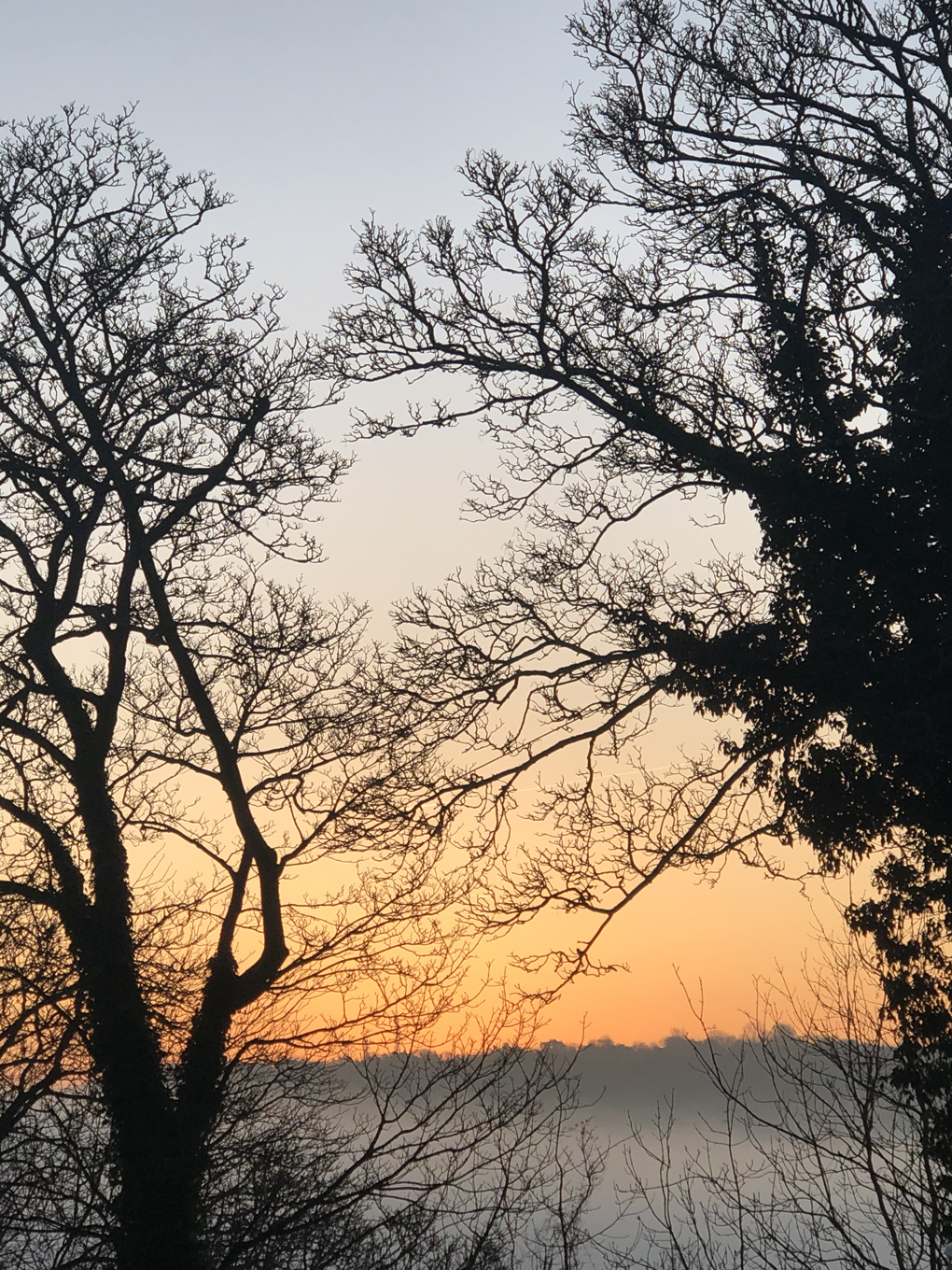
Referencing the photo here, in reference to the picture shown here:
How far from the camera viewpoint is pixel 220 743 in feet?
38.0

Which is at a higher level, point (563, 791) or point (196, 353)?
point (196, 353)

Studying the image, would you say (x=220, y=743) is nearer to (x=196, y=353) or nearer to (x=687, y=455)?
(x=196, y=353)

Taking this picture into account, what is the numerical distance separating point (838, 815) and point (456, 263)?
621cm

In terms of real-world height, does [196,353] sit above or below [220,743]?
above

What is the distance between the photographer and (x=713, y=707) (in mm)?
10250

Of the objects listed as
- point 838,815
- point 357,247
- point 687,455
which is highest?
point 357,247

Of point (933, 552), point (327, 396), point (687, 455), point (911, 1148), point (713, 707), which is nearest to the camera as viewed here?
point (911, 1148)

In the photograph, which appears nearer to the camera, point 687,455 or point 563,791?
point 563,791

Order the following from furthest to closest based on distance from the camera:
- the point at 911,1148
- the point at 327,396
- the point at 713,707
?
the point at 327,396
the point at 713,707
the point at 911,1148

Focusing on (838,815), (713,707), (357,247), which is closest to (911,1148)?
(838,815)

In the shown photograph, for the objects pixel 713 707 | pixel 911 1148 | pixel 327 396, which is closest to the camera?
pixel 911 1148

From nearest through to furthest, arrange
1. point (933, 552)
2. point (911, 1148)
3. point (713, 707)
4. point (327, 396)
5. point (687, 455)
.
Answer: point (911, 1148), point (933, 552), point (713, 707), point (687, 455), point (327, 396)

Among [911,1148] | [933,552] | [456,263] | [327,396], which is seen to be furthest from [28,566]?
[911,1148]

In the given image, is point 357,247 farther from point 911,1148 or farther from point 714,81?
point 911,1148
